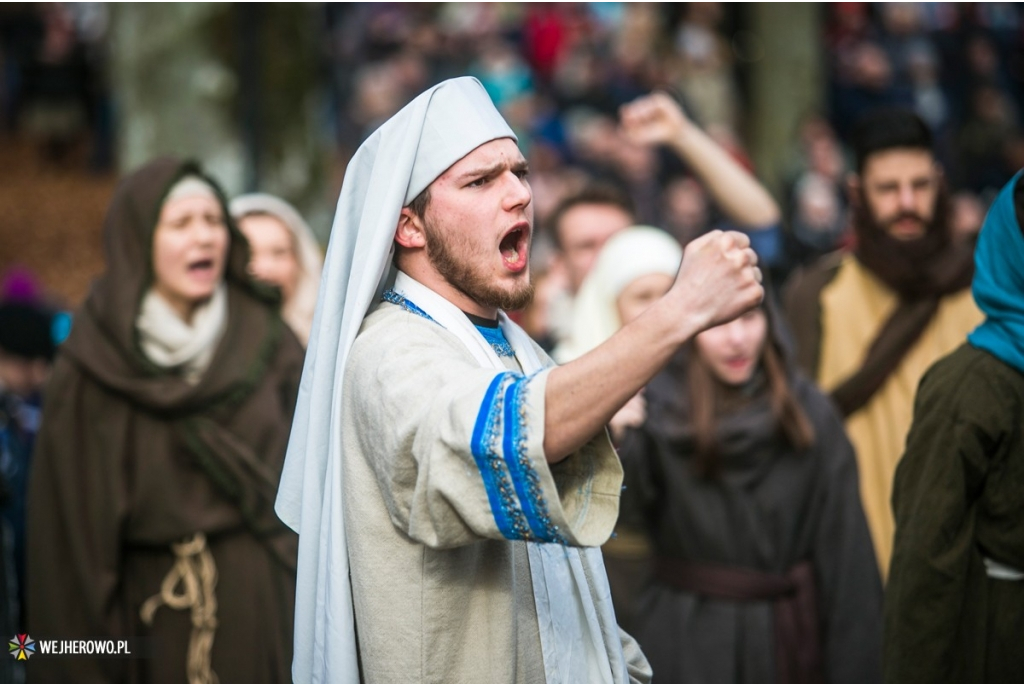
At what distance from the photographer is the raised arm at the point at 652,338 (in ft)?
7.86

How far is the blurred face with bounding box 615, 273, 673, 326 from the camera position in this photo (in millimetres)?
5422

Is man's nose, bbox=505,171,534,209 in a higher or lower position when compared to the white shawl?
higher

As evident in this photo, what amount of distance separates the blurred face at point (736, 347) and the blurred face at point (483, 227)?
1.84m

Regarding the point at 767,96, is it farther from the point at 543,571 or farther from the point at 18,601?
the point at 543,571

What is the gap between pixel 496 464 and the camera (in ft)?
8.07

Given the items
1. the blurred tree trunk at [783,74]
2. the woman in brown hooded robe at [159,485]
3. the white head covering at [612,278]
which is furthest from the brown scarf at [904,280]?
the blurred tree trunk at [783,74]

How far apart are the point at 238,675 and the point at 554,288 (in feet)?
11.3

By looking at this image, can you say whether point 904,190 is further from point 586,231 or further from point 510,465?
point 510,465

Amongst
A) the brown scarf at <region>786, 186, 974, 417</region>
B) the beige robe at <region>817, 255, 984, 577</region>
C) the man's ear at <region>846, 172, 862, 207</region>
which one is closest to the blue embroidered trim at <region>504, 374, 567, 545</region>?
the beige robe at <region>817, 255, 984, 577</region>

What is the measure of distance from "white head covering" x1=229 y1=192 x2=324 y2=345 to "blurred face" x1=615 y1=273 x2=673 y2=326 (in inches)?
62.1

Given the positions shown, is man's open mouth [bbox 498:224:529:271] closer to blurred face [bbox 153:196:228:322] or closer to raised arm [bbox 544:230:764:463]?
raised arm [bbox 544:230:764:463]

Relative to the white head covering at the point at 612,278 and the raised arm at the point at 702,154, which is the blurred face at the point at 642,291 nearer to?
the white head covering at the point at 612,278

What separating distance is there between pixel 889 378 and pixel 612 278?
4.05 feet

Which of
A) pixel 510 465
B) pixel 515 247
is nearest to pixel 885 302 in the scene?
pixel 515 247
